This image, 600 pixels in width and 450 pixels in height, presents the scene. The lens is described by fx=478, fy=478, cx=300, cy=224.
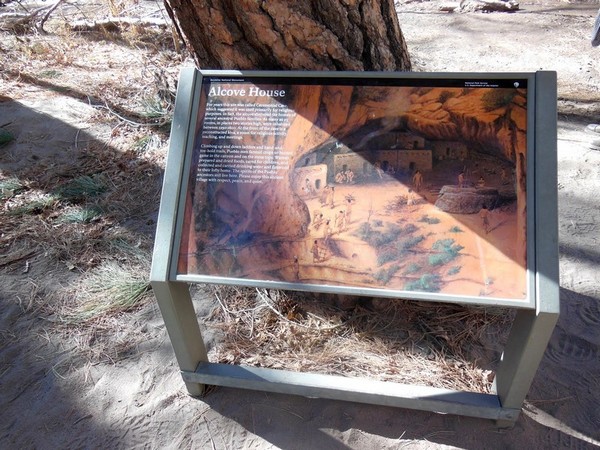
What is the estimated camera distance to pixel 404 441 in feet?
6.49

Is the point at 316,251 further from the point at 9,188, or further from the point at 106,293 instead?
the point at 9,188

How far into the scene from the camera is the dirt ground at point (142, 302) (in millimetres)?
2051

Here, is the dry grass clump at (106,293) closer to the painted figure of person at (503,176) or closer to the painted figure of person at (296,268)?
the painted figure of person at (296,268)

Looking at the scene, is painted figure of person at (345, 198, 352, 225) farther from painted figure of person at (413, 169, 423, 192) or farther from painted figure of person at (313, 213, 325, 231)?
painted figure of person at (413, 169, 423, 192)

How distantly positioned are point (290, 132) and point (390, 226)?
0.48 meters

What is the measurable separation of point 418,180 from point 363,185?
0.18m

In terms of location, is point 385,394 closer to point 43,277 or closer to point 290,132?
point 290,132

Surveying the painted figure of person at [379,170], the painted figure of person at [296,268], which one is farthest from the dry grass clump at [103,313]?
the painted figure of person at [379,170]

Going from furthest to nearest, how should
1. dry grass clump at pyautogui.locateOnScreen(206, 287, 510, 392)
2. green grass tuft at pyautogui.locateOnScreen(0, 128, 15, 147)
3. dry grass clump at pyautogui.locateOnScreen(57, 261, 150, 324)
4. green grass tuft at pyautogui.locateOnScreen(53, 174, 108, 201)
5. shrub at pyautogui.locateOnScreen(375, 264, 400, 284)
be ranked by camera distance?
green grass tuft at pyautogui.locateOnScreen(0, 128, 15, 147), green grass tuft at pyautogui.locateOnScreen(53, 174, 108, 201), dry grass clump at pyautogui.locateOnScreen(57, 261, 150, 324), dry grass clump at pyautogui.locateOnScreen(206, 287, 510, 392), shrub at pyautogui.locateOnScreen(375, 264, 400, 284)

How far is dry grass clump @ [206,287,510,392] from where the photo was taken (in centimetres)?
227

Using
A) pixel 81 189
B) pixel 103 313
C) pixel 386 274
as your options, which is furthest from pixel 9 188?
pixel 386 274

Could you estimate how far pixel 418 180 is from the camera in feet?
5.20

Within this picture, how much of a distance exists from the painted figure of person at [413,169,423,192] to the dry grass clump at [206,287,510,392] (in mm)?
1059

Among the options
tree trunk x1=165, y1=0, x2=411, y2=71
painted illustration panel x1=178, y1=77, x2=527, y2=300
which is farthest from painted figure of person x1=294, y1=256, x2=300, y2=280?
tree trunk x1=165, y1=0, x2=411, y2=71
